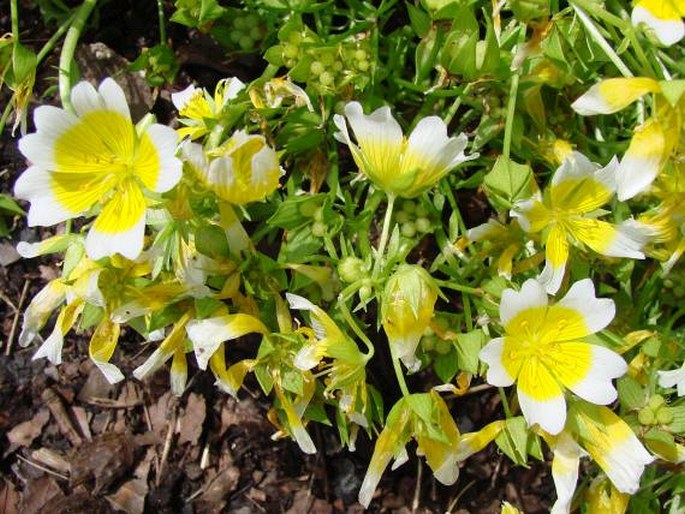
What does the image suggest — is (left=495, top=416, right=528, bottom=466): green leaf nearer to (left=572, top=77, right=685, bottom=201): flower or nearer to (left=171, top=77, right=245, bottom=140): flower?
(left=572, top=77, right=685, bottom=201): flower

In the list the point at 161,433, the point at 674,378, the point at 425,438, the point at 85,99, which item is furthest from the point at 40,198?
the point at 674,378

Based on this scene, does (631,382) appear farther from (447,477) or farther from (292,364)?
(292,364)

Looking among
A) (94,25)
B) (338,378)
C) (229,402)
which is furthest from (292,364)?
(94,25)

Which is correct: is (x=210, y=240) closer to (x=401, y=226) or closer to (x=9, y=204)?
(x=401, y=226)

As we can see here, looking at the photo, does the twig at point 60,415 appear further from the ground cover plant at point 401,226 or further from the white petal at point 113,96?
the white petal at point 113,96

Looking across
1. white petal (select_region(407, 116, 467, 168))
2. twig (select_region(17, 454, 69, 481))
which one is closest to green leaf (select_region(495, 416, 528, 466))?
white petal (select_region(407, 116, 467, 168))

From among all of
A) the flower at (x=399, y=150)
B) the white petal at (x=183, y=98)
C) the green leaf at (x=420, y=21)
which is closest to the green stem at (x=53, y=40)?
the white petal at (x=183, y=98)
